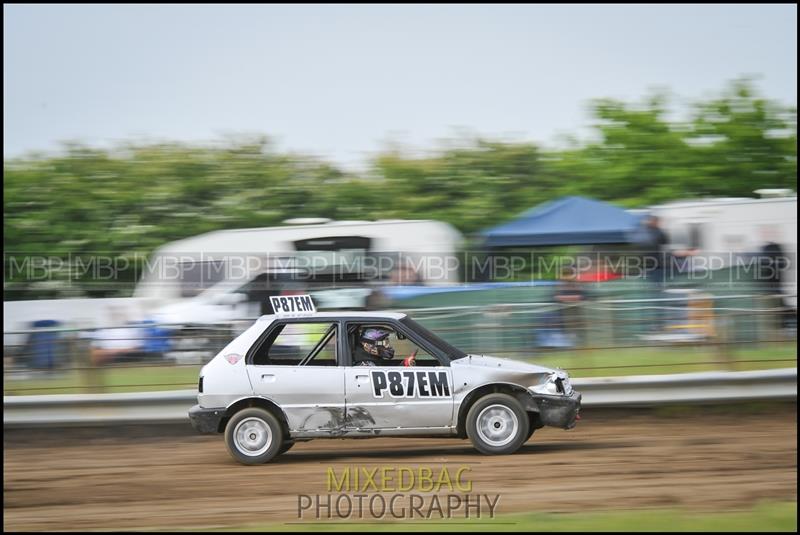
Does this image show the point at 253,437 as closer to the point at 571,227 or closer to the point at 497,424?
the point at 497,424

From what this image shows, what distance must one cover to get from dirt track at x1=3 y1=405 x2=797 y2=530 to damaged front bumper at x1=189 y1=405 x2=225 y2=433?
1.22ft

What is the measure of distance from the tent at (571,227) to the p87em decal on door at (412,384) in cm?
753

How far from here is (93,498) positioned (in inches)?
297

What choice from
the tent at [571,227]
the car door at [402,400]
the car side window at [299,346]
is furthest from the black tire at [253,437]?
the tent at [571,227]

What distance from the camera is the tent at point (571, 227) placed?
50.0 feet

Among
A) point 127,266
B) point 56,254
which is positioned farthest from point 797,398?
point 56,254

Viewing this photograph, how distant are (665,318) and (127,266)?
44.2 ft

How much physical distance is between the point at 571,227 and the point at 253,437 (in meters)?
8.41

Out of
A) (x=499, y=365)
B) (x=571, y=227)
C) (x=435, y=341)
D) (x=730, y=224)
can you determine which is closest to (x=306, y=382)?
(x=435, y=341)

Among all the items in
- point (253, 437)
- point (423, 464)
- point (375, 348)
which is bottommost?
point (423, 464)

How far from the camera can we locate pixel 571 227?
15445mm

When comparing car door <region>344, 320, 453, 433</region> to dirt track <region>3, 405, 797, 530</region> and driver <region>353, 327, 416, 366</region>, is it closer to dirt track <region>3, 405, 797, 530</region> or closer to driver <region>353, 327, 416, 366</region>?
driver <region>353, 327, 416, 366</region>

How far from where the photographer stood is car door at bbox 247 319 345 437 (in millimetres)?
8406

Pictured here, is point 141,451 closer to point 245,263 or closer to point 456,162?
point 245,263
